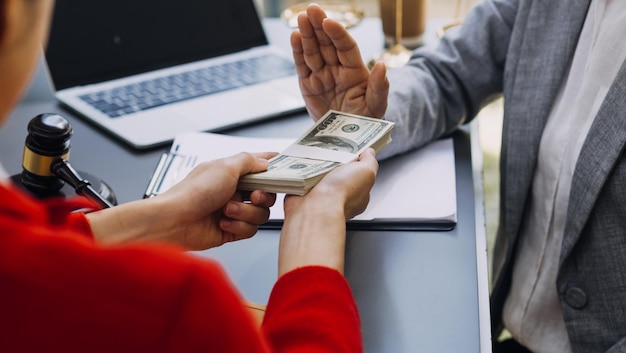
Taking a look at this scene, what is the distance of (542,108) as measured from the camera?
111 cm

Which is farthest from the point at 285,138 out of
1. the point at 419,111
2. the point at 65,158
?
the point at 65,158

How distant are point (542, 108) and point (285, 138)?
1.25 feet

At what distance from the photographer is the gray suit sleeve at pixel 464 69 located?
120 cm

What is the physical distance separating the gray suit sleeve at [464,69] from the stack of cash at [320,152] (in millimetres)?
184

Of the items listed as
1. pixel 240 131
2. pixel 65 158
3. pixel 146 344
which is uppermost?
pixel 146 344

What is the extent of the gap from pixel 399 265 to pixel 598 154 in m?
0.29

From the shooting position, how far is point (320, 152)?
97cm

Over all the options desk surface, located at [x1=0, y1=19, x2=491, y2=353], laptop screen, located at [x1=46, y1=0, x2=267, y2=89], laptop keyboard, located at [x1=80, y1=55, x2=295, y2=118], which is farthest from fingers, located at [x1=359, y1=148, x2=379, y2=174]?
laptop screen, located at [x1=46, y1=0, x2=267, y2=89]

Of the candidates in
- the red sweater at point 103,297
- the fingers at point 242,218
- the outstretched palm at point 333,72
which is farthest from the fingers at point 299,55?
the red sweater at point 103,297

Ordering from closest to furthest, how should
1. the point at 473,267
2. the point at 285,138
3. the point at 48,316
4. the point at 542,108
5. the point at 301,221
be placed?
the point at 48,316
the point at 301,221
the point at 473,267
the point at 542,108
the point at 285,138

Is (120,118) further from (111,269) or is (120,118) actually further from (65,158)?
(111,269)

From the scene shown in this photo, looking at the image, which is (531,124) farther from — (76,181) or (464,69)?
(76,181)

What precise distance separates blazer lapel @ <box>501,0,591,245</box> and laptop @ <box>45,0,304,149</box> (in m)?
0.35

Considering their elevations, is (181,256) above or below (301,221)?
above
